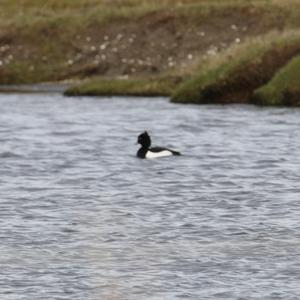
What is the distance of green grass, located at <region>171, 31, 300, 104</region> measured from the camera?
49062 mm

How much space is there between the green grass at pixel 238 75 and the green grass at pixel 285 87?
208 cm

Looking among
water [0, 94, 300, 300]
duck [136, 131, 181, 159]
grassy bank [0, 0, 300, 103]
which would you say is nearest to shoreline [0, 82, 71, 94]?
grassy bank [0, 0, 300, 103]

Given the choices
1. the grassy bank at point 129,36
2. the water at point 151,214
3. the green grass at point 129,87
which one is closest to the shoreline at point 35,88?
the grassy bank at point 129,36

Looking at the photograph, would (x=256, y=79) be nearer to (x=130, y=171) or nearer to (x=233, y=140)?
(x=233, y=140)

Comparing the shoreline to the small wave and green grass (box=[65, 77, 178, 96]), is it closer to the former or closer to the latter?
green grass (box=[65, 77, 178, 96])

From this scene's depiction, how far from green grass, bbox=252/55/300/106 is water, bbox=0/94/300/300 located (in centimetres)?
548

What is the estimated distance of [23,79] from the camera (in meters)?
71.8

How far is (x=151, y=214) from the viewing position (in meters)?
21.4

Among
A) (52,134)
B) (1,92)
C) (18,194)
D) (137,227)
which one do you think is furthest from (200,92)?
(137,227)

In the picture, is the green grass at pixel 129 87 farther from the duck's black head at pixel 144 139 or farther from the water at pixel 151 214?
the duck's black head at pixel 144 139

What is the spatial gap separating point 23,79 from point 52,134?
33.4 meters

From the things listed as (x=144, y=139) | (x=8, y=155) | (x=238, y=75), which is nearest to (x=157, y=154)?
(x=144, y=139)

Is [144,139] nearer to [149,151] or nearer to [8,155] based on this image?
[149,151]

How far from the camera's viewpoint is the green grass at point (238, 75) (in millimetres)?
49062
